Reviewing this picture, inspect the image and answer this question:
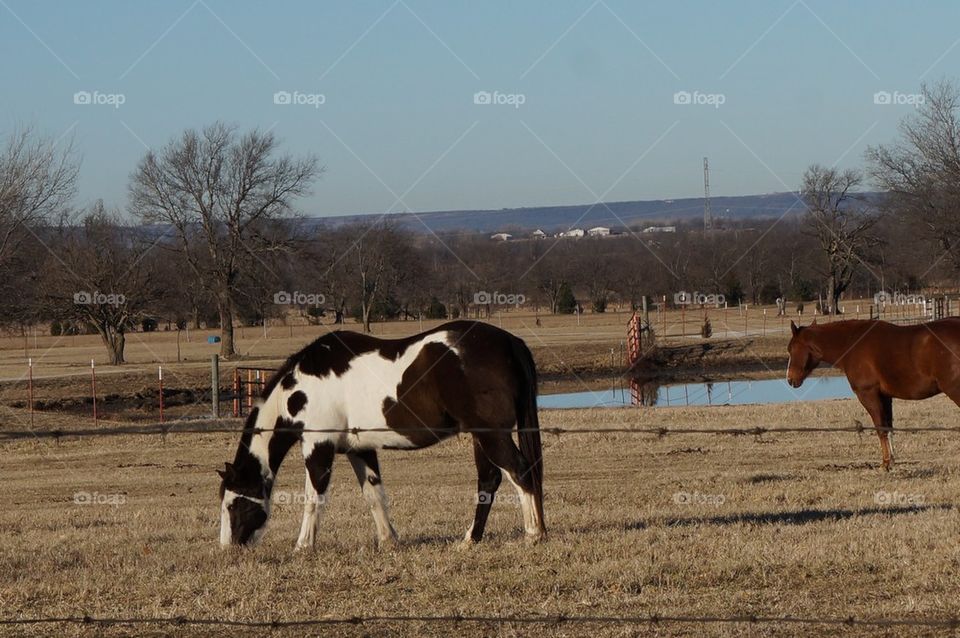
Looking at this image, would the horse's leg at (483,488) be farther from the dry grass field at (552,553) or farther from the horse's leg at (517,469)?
the dry grass field at (552,553)

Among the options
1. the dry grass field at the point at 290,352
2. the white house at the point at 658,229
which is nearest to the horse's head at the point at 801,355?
the dry grass field at the point at 290,352

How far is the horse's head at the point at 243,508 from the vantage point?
31.2 feet

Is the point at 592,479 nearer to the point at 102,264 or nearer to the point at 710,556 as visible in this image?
the point at 710,556

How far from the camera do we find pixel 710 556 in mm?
8172

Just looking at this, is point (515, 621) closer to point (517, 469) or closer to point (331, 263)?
point (517, 469)

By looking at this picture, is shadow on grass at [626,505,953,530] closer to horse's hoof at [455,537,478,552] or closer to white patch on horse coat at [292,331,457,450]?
horse's hoof at [455,537,478,552]

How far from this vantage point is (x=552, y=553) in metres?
8.36

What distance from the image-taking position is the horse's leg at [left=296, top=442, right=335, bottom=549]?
30.2ft

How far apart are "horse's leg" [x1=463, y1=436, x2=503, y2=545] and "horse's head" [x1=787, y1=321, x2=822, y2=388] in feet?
26.0

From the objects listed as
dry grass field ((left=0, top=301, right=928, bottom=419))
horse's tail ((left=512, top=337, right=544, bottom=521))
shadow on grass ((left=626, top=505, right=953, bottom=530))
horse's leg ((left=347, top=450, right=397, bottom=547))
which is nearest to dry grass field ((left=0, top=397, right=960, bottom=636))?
shadow on grass ((left=626, top=505, right=953, bottom=530))

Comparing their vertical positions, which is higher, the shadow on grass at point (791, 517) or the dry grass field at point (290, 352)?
the dry grass field at point (290, 352)

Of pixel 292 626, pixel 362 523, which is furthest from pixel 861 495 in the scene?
pixel 292 626

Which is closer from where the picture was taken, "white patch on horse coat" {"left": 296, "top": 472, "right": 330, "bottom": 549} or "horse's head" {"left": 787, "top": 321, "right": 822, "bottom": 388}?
"white patch on horse coat" {"left": 296, "top": 472, "right": 330, "bottom": 549}

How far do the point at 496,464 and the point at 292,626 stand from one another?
261cm
